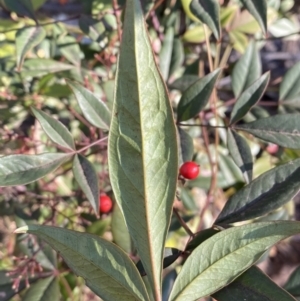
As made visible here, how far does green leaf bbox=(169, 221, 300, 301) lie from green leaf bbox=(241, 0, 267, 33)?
0.46m

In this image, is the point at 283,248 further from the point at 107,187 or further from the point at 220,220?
the point at 220,220

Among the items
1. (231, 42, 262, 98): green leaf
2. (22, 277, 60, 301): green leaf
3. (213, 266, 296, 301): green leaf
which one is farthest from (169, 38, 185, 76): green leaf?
(213, 266, 296, 301): green leaf

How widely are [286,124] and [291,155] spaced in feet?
1.67

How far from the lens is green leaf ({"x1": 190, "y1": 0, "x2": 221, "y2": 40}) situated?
891 millimetres

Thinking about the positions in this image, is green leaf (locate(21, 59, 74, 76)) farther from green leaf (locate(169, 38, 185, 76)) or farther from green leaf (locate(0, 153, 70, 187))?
green leaf (locate(0, 153, 70, 187))

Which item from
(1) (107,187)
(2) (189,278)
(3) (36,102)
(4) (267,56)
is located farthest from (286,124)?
(4) (267,56)

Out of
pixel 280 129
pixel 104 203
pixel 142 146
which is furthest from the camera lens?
pixel 104 203

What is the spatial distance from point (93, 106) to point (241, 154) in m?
0.31

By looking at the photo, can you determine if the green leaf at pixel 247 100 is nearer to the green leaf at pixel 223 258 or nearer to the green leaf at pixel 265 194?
the green leaf at pixel 265 194

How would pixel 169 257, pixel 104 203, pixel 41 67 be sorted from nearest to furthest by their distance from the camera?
pixel 169 257 < pixel 104 203 < pixel 41 67

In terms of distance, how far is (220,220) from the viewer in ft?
2.45

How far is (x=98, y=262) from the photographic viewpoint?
21.9 inches

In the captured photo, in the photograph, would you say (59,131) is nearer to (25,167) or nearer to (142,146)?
(25,167)

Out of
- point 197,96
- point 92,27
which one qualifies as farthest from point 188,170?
point 92,27
